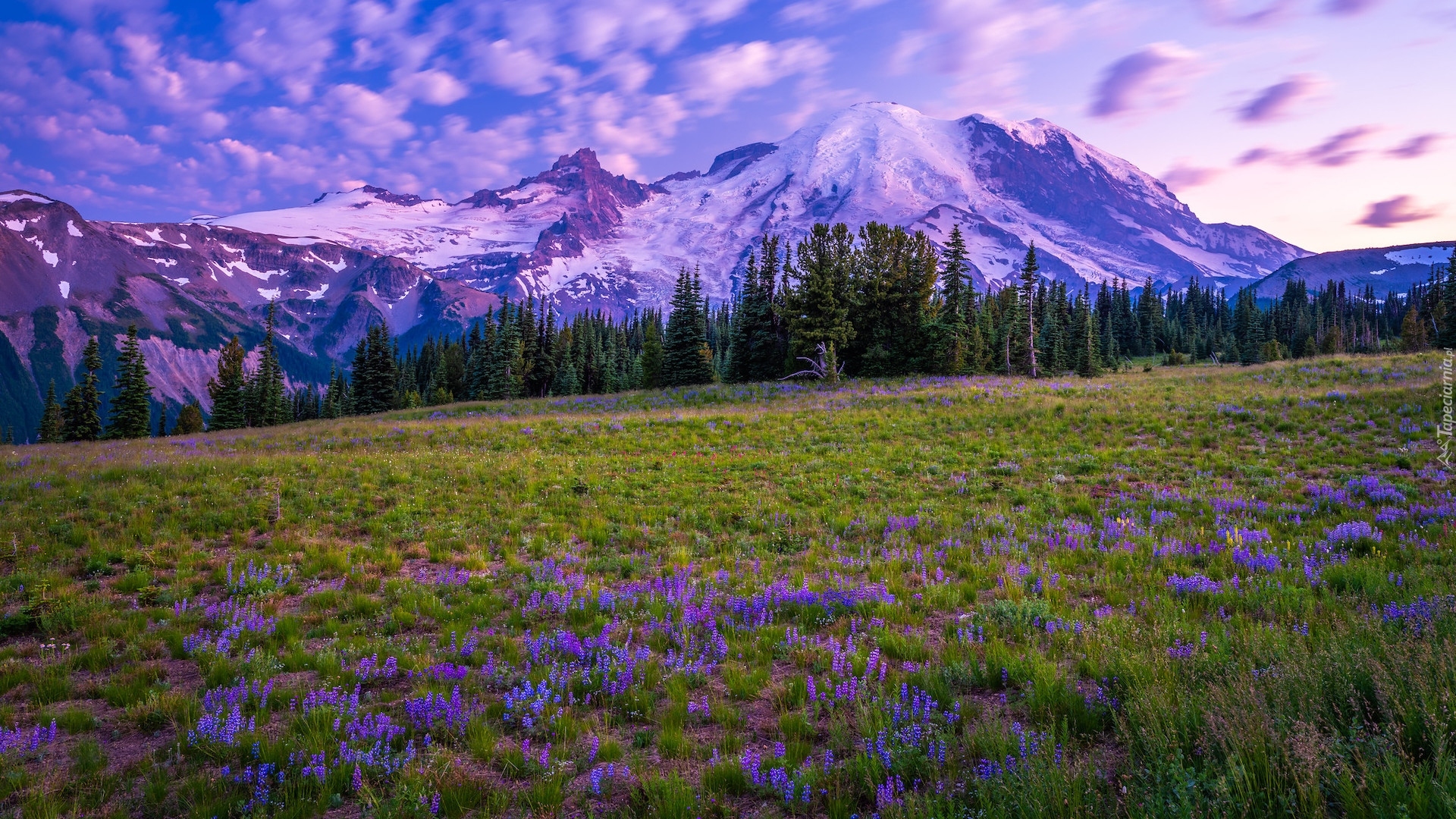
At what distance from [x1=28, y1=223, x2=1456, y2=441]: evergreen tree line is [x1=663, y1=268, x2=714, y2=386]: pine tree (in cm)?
17

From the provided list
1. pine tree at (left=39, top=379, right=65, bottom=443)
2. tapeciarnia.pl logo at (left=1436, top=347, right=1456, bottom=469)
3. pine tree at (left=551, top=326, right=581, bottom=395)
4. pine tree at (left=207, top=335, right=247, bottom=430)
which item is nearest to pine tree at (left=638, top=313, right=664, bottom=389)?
pine tree at (left=551, top=326, right=581, bottom=395)

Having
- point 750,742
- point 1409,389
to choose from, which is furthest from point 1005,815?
point 1409,389

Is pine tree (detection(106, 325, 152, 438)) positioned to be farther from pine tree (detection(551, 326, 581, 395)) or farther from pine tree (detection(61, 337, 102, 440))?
pine tree (detection(551, 326, 581, 395))

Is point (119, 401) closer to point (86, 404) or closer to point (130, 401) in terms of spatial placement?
point (130, 401)

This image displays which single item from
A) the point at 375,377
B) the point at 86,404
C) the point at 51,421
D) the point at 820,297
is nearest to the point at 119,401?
the point at 86,404

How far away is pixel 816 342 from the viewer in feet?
162

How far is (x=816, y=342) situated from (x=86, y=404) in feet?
253

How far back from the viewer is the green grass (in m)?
3.84

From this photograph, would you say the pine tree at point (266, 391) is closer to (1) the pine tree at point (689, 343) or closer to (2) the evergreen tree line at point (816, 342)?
(2) the evergreen tree line at point (816, 342)

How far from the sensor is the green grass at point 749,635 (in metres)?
3.84

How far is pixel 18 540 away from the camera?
973 centimetres

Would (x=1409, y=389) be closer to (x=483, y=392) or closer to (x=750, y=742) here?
(x=750, y=742)

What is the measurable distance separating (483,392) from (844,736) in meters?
79.2

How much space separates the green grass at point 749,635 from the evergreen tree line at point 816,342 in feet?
97.5
